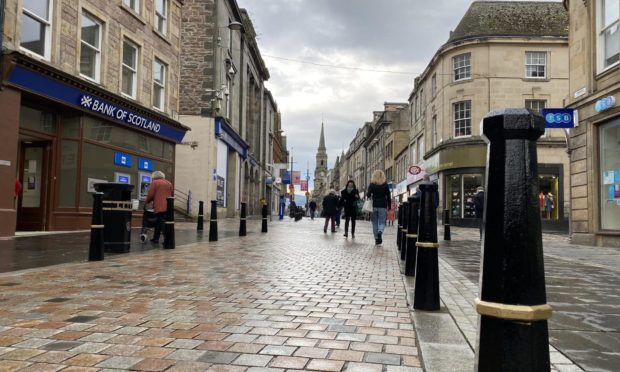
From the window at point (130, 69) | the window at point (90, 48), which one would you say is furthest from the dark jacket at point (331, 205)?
the window at point (90, 48)

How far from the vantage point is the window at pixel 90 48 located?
14195mm

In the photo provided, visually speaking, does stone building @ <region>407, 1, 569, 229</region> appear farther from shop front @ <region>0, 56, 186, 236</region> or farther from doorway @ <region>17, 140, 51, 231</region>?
doorway @ <region>17, 140, 51, 231</region>

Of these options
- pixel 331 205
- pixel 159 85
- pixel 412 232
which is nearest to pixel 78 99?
pixel 159 85

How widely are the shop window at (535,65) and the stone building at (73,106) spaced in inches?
855

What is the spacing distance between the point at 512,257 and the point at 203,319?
2.72m

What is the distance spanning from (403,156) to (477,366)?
4611cm

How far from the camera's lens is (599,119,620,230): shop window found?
1208 cm

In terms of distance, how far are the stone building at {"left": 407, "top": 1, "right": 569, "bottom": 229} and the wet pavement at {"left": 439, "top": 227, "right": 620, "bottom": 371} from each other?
20.4m

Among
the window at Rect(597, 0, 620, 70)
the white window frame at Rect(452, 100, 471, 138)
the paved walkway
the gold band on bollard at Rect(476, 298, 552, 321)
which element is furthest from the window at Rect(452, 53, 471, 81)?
the gold band on bollard at Rect(476, 298, 552, 321)

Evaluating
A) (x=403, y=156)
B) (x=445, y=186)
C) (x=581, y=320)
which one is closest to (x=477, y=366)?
(x=581, y=320)

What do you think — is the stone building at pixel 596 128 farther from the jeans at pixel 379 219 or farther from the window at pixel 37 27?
the window at pixel 37 27

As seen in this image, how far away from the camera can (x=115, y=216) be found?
8180 mm

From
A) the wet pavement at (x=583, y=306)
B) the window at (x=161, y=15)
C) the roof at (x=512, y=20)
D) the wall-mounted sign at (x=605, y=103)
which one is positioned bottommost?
the wet pavement at (x=583, y=306)

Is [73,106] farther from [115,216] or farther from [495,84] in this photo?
[495,84]
